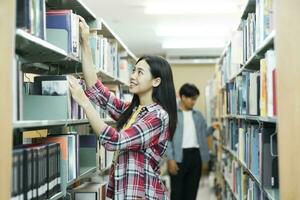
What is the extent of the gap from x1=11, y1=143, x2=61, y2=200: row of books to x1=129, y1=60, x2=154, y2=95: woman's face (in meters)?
0.55

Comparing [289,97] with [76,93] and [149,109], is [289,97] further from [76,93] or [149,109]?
[76,93]

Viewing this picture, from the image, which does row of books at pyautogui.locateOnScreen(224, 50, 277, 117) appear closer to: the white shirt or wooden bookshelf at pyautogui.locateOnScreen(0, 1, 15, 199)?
wooden bookshelf at pyautogui.locateOnScreen(0, 1, 15, 199)

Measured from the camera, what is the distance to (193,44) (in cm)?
809

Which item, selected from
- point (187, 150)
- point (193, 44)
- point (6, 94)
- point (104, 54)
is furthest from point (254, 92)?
point (193, 44)

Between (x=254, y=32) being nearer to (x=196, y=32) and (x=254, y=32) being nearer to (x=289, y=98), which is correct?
(x=289, y=98)

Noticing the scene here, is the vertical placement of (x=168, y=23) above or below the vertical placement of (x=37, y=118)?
above

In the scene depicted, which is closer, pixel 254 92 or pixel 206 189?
pixel 254 92

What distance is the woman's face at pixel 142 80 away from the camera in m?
2.33

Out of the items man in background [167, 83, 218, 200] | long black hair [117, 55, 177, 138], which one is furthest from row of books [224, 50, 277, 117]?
man in background [167, 83, 218, 200]

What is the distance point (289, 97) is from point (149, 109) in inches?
29.7

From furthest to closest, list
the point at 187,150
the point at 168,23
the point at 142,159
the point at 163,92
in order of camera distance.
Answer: the point at 168,23 < the point at 187,150 < the point at 163,92 < the point at 142,159

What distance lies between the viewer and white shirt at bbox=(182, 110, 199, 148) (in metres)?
4.55

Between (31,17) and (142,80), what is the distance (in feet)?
2.57

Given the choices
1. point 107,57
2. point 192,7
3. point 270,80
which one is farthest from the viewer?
point 192,7
